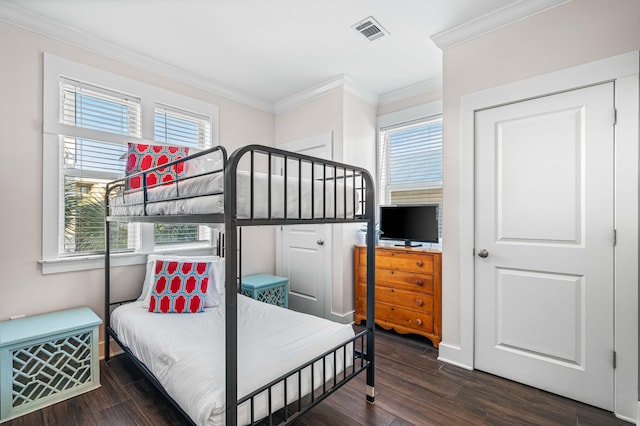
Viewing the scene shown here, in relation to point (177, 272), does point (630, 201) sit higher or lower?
higher

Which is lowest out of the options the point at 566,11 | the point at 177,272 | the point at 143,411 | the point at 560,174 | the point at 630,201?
the point at 143,411

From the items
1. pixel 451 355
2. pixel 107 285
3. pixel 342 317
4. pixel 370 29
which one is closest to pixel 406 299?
→ pixel 451 355

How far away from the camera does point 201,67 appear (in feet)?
9.40

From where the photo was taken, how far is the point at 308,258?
3.49 metres

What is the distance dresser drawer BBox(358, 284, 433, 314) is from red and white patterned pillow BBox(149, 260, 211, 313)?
1660 millimetres

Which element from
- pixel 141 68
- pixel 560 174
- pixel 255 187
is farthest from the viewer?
pixel 141 68

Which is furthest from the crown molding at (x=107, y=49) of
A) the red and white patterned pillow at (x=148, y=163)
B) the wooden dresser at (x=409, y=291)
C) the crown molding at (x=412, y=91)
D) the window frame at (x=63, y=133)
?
the wooden dresser at (x=409, y=291)

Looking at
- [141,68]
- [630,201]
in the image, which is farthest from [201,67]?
[630,201]

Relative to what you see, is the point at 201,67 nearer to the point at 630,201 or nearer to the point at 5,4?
the point at 5,4

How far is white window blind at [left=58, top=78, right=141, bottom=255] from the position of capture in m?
2.33

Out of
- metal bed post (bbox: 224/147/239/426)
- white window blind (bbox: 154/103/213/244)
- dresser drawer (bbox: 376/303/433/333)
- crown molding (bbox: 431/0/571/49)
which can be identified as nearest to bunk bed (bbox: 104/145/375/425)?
metal bed post (bbox: 224/147/239/426)

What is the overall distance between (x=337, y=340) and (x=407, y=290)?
1252 millimetres

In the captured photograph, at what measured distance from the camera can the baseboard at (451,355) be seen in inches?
91.1

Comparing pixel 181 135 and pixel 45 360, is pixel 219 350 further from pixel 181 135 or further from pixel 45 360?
pixel 181 135
